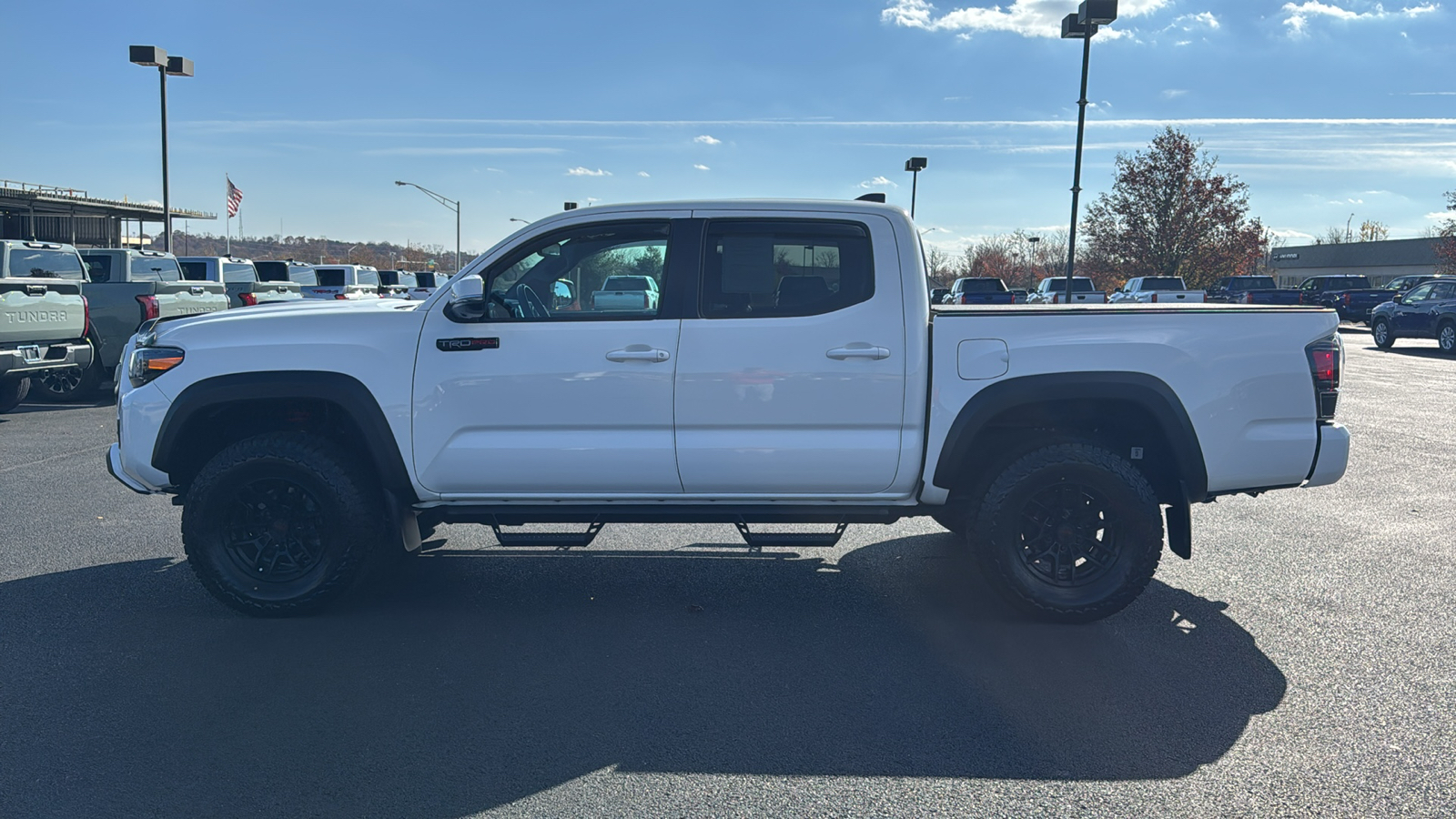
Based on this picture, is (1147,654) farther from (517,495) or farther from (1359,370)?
(1359,370)

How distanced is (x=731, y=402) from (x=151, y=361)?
111 inches

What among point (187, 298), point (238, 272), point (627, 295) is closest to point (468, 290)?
point (627, 295)

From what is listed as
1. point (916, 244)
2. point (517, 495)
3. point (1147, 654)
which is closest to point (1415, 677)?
point (1147, 654)

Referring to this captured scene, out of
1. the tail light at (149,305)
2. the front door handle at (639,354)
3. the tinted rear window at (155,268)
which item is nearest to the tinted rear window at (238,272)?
the tinted rear window at (155,268)

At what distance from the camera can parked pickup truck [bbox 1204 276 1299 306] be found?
100 feet

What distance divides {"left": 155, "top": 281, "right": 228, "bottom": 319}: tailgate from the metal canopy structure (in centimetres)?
5602

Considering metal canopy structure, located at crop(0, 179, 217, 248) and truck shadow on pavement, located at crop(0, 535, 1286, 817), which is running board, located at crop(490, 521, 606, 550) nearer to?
truck shadow on pavement, located at crop(0, 535, 1286, 817)

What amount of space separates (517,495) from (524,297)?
968 mm

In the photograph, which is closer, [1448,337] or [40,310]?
[40,310]

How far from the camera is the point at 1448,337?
23.5m

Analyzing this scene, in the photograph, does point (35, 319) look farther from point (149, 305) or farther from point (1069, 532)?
point (1069, 532)

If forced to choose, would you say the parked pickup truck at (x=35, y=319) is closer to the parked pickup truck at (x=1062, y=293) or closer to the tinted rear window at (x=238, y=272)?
the tinted rear window at (x=238, y=272)

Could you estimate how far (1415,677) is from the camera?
4246mm

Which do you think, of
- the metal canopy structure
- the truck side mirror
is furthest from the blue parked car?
the metal canopy structure
